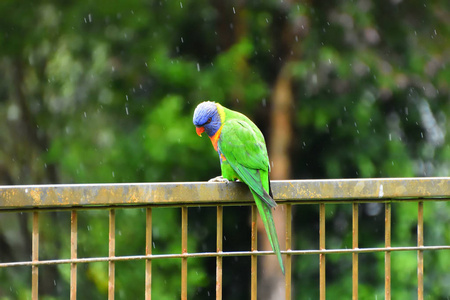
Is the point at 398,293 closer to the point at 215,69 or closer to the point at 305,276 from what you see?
the point at 305,276

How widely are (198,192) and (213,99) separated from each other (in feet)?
13.3

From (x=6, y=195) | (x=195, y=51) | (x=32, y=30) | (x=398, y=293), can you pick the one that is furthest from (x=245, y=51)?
(x=6, y=195)

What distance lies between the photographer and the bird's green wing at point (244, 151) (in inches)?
112

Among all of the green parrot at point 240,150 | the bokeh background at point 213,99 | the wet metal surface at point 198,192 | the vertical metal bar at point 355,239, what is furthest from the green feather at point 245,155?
the bokeh background at point 213,99

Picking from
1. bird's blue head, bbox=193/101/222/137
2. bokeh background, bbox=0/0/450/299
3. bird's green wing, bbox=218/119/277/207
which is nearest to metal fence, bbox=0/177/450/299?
bird's green wing, bbox=218/119/277/207

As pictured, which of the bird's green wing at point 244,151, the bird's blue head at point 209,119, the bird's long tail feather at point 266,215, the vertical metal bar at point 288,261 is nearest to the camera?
the vertical metal bar at point 288,261

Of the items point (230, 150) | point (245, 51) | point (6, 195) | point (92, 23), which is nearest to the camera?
point (6, 195)

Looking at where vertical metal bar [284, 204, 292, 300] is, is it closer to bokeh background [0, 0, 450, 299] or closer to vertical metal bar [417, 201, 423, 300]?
vertical metal bar [417, 201, 423, 300]

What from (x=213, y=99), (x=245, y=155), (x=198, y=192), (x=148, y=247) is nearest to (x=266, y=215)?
(x=198, y=192)

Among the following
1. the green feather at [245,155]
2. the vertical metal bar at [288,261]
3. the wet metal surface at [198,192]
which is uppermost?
the green feather at [245,155]

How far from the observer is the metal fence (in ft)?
6.58

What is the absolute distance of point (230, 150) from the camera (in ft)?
10.7

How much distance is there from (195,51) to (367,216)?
243cm

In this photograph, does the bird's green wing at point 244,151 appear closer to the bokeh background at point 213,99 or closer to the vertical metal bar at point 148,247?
the vertical metal bar at point 148,247
